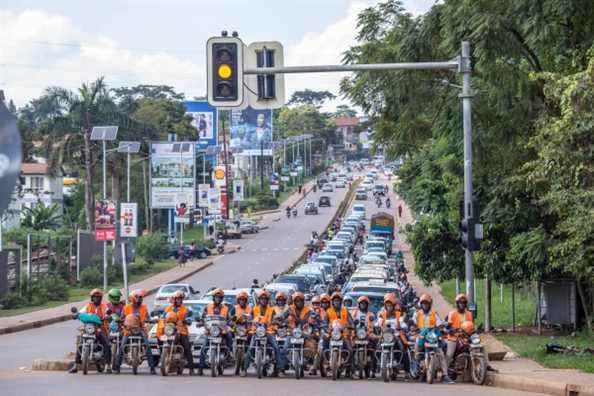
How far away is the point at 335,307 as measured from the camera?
2172 cm

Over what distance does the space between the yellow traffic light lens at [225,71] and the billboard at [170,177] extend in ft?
196

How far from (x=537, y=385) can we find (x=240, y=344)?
5379mm

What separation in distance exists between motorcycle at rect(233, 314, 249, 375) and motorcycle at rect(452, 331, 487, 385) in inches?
146

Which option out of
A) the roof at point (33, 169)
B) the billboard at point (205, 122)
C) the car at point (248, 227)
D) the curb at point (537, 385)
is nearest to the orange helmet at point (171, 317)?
the curb at point (537, 385)

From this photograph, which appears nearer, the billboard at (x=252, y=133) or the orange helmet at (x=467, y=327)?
the orange helmet at (x=467, y=327)

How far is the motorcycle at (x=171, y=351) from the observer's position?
69.5 feet

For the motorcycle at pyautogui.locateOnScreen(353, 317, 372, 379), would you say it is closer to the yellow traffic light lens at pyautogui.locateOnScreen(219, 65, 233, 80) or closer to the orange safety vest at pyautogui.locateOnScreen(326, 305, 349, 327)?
the orange safety vest at pyautogui.locateOnScreen(326, 305, 349, 327)

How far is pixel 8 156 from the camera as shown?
27.7 meters

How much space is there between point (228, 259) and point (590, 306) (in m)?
48.2

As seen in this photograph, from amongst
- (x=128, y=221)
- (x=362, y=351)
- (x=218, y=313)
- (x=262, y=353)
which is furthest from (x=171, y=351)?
(x=128, y=221)

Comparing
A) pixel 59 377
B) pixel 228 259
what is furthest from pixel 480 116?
pixel 228 259

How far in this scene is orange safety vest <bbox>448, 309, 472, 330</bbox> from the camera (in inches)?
Result: 813

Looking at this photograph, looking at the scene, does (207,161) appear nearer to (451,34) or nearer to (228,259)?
(228,259)

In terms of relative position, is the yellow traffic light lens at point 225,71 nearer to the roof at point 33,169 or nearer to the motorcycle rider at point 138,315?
the motorcycle rider at point 138,315
